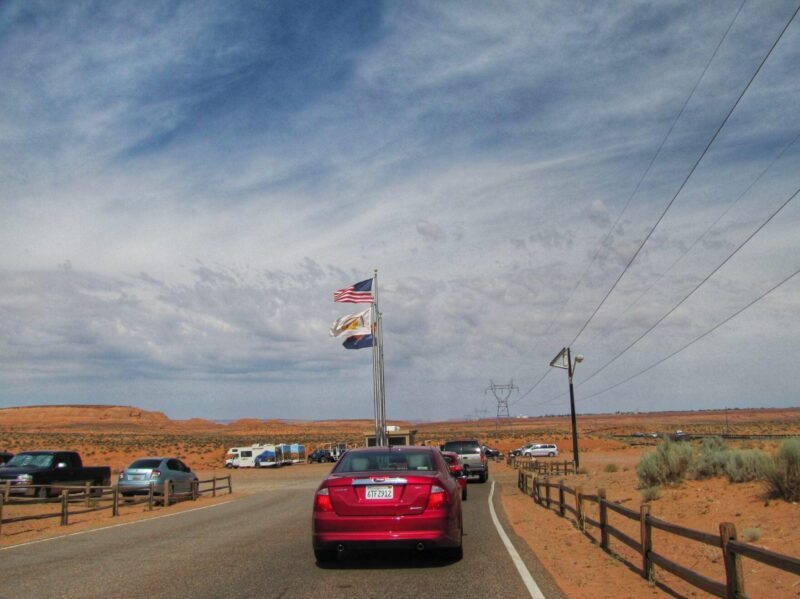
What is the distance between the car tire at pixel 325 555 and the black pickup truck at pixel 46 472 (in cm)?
1805

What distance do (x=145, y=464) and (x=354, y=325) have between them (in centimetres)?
1192

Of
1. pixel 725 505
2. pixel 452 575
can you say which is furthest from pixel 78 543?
pixel 725 505

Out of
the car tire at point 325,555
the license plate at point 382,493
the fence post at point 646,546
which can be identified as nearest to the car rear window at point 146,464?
the car tire at point 325,555

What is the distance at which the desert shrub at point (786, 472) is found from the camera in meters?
14.3

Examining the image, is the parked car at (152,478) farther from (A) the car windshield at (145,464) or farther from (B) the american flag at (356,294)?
(B) the american flag at (356,294)

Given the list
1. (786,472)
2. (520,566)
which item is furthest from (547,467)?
(520,566)

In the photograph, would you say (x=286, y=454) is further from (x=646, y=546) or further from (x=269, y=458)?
(x=646, y=546)

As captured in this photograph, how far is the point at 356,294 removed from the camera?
34.9m

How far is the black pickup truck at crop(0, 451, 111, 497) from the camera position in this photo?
25.2m

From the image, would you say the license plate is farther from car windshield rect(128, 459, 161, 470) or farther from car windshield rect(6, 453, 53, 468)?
car windshield rect(6, 453, 53, 468)

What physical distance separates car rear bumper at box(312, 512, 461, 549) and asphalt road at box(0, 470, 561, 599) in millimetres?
411

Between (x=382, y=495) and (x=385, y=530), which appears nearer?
(x=385, y=530)

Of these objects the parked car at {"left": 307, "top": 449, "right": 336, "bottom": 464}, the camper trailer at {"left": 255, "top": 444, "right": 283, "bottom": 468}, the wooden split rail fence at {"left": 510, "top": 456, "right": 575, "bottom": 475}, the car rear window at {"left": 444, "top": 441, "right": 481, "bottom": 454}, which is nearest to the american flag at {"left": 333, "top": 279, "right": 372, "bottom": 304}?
the car rear window at {"left": 444, "top": 441, "right": 481, "bottom": 454}

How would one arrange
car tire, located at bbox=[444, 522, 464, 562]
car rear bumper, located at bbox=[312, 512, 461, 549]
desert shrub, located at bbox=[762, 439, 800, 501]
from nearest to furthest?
1. car rear bumper, located at bbox=[312, 512, 461, 549]
2. car tire, located at bbox=[444, 522, 464, 562]
3. desert shrub, located at bbox=[762, 439, 800, 501]
